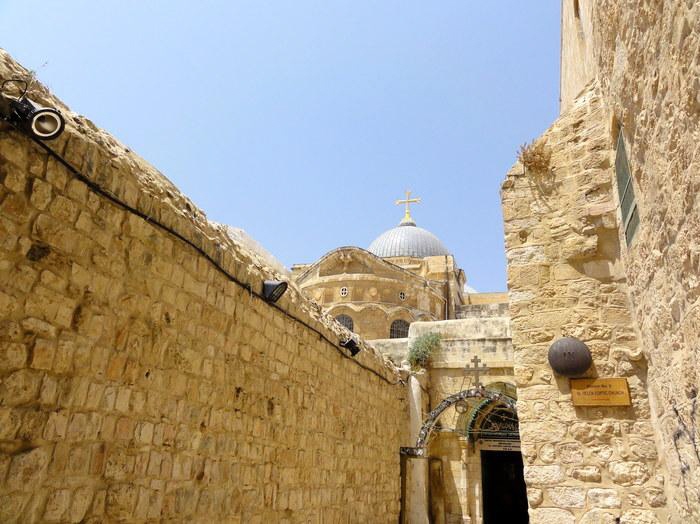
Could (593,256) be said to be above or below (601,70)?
below

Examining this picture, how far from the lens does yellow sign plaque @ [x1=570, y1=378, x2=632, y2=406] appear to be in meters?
4.06

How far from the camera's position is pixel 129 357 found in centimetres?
332

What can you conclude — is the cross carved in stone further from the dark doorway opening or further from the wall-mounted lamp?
the wall-mounted lamp

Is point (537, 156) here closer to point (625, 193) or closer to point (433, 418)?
point (625, 193)

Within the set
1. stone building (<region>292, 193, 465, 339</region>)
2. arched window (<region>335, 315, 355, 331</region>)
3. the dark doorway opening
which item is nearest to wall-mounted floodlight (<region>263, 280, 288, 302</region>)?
the dark doorway opening

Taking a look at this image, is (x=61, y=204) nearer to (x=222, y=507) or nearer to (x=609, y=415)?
(x=222, y=507)

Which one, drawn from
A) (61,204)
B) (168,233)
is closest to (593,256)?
(168,233)

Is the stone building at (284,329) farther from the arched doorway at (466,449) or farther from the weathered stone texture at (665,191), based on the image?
the arched doorway at (466,449)

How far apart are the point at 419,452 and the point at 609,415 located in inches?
237

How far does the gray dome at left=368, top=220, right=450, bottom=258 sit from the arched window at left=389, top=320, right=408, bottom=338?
29.7 feet

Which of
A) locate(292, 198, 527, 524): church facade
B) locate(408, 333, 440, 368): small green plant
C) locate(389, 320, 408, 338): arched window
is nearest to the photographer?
locate(292, 198, 527, 524): church facade

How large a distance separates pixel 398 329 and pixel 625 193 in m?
19.3

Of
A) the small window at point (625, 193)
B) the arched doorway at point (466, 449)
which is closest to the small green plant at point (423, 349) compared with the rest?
the arched doorway at point (466, 449)

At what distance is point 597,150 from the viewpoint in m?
4.65
